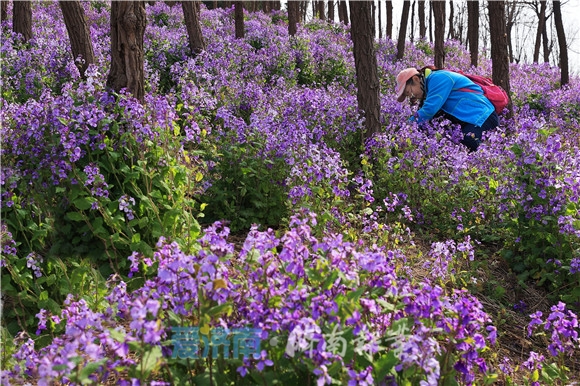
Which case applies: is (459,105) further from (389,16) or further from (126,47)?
(389,16)

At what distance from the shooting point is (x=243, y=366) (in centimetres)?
214

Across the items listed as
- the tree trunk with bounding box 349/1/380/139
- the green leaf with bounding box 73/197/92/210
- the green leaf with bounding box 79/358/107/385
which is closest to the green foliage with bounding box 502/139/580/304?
the tree trunk with bounding box 349/1/380/139

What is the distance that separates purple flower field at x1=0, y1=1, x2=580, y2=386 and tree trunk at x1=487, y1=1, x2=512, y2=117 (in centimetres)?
161

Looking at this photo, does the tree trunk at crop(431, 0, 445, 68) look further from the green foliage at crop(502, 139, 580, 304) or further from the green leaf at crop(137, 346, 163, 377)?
the green leaf at crop(137, 346, 163, 377)

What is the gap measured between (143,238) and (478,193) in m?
3.73

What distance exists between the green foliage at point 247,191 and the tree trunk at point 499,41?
600cm

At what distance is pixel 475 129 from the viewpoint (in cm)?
788

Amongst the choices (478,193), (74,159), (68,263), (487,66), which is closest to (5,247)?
(68,263)

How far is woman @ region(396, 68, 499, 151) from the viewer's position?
780 centimetres

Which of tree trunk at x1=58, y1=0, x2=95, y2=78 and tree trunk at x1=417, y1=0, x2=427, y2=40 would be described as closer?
tree trunk at x1=58, y1=0, x2=95, y2=78

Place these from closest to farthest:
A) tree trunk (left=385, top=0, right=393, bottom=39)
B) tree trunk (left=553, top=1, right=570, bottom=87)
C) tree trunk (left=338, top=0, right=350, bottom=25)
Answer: tree trunk (left=553, top=1, right=570, bottom=87) → tree trunk (left=385, top=0, right=393, bottom=39) → tree trunk (left=338, top=0, right=350, bottom=25)

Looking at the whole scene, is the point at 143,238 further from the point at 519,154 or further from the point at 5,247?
the point at 519,154

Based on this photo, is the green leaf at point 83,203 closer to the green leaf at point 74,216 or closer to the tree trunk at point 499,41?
the green leaf at point 74,216

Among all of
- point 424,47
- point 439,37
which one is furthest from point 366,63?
point 424,47
